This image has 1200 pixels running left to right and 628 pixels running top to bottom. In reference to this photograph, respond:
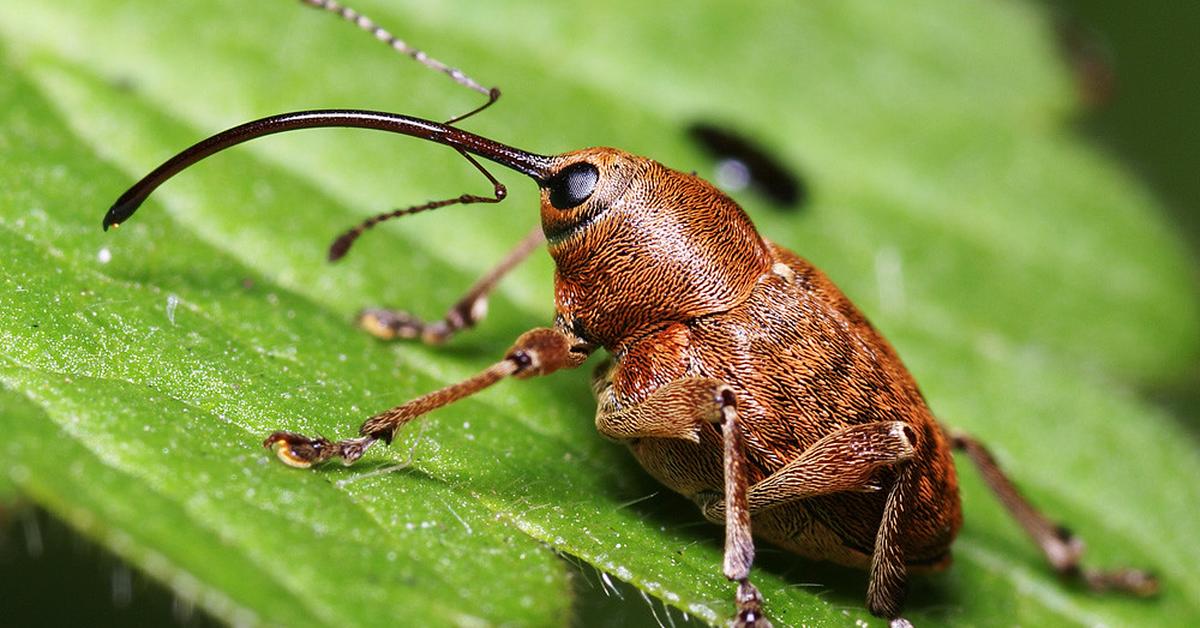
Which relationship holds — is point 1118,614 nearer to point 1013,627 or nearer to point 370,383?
point 1013,627

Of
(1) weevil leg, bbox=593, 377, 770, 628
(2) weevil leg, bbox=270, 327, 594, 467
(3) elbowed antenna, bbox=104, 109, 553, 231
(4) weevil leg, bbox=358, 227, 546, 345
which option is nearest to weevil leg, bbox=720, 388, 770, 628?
(1) weevil leg, bbox=593, 377, 770, 628

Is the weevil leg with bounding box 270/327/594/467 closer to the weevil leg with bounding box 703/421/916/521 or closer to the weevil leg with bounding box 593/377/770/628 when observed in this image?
the weevil leg with bounding box 593/377/770/628

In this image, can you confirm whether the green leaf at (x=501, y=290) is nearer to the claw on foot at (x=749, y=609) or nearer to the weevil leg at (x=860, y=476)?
the claw on foot at (x=749, y=609)

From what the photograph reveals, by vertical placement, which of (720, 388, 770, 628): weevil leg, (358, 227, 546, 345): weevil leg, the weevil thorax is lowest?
(358, 227, 546, 345): weevil leg

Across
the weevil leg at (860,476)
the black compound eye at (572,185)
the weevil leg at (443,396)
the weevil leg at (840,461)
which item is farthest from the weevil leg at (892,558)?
the black compound eye at (572,185)

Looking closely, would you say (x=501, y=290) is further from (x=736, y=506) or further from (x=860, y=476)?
(x=860, y=476)

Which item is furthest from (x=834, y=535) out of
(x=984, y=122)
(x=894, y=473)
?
(x=984, y=122)
